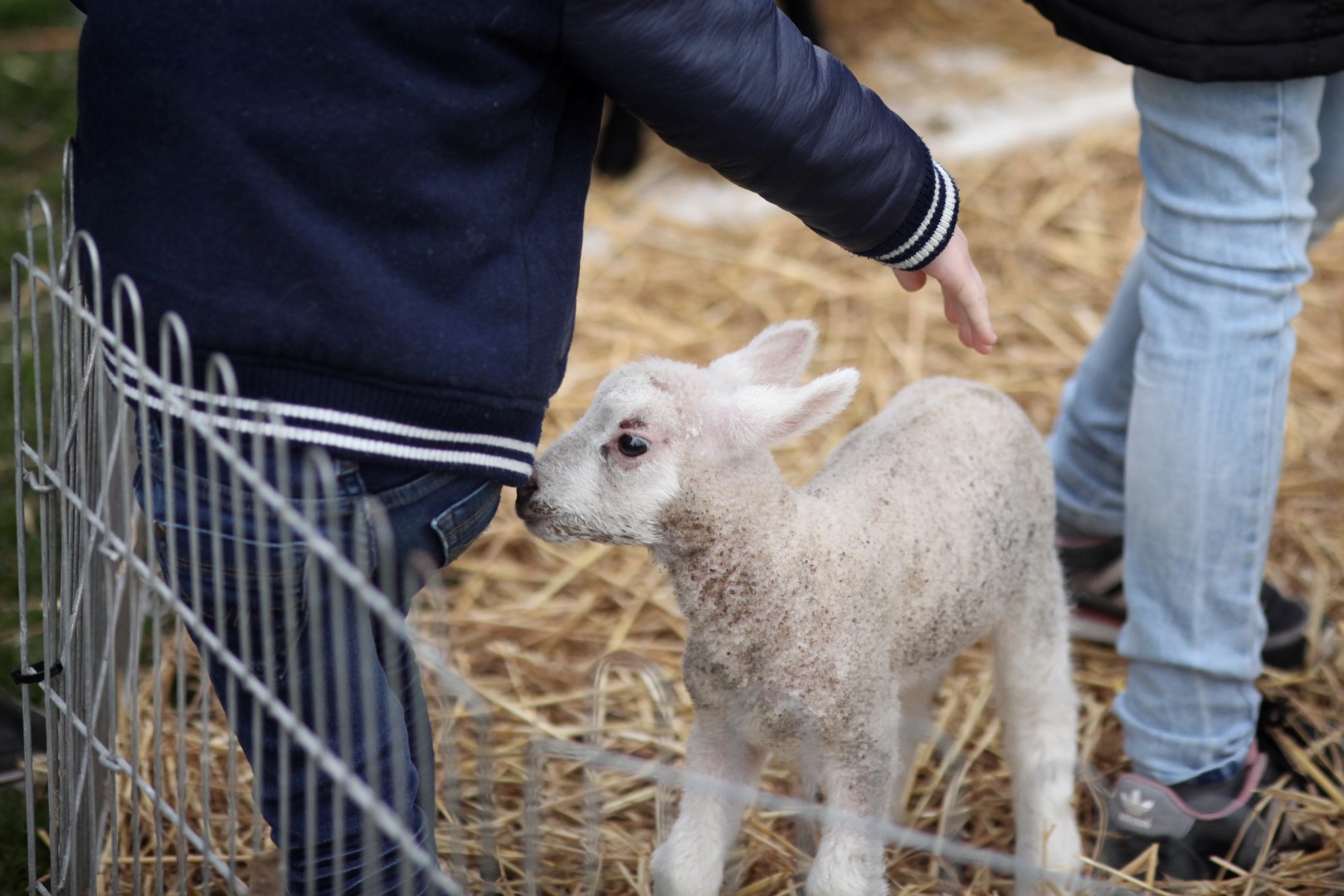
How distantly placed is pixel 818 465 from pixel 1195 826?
1306mm

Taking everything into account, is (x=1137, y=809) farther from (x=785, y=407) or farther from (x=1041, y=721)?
(x=785, y=407)

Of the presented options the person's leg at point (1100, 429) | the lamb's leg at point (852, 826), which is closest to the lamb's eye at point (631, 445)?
the lamb's leg at point (852, 826)

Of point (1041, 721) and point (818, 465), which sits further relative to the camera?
point (818, 465)

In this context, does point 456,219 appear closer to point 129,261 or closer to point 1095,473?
point 129,261

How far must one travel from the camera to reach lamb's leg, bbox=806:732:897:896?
1.81 m

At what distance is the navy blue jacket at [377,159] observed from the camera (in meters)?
1.43

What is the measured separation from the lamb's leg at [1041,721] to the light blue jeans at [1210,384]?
109 mm

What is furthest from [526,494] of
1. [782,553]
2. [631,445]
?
[782,553]

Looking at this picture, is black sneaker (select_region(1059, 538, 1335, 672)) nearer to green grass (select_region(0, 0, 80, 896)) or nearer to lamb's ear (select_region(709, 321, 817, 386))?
lamb's ear (select_region(709, 321, 817, 386))

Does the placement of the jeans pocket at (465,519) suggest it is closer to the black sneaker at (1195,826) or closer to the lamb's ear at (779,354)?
the lamb's ear at (779,354)

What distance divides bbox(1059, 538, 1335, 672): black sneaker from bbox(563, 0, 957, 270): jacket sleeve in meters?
1.16

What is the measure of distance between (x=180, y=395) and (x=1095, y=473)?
1.72 meters

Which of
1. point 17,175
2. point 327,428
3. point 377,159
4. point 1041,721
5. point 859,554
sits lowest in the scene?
point 1041,721

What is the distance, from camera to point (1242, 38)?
191cm
